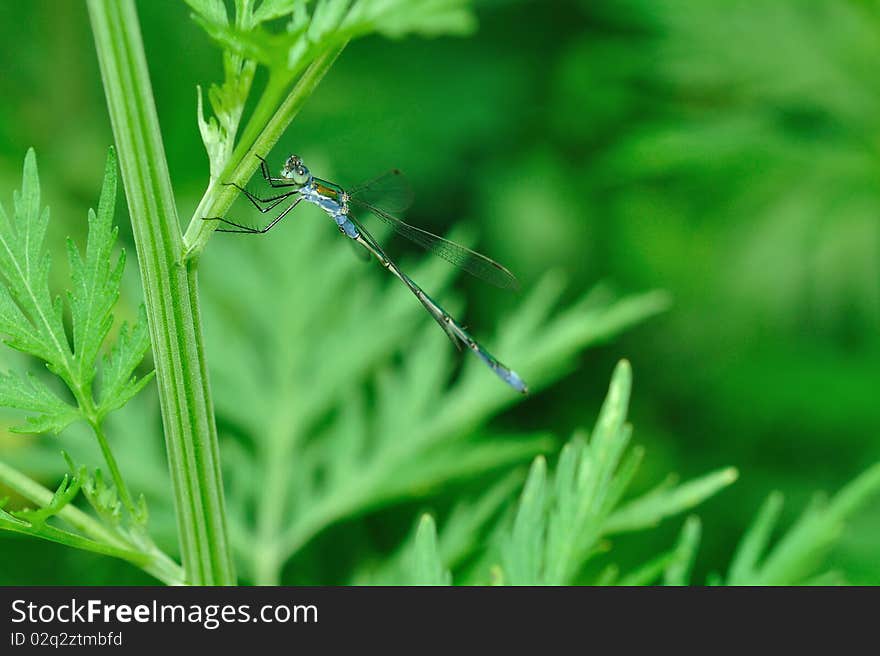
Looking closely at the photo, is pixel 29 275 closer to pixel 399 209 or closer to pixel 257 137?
pixel 257 137

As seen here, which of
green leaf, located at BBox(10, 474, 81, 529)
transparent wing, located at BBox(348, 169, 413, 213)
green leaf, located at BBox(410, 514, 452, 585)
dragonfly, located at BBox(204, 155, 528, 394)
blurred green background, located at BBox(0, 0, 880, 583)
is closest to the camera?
green leaf, located at BBox(10, 474, 81, 529)

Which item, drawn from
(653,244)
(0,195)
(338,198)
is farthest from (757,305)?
(0,195)

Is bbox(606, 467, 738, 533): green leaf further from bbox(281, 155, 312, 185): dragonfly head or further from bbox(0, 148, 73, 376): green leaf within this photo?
bbox(281, 155, 312, 185): dragonfly head

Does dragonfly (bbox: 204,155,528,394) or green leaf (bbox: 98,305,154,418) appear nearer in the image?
green leaf (bbox: 98,305,154,418)

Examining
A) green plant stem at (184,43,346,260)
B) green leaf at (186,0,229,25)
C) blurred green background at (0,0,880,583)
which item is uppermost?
blurred green background at (0,0,880,583)

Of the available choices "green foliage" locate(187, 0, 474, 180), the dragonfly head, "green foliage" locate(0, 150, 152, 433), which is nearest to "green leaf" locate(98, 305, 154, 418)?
"green foliage" locate(0, 150, 152, 433)

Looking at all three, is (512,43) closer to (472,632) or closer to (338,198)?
(338,198)

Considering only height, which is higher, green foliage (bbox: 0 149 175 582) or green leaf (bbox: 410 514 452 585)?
green foliage (bbox: 0 149 175 582)

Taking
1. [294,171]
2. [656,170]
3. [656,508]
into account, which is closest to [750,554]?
[656,508]
